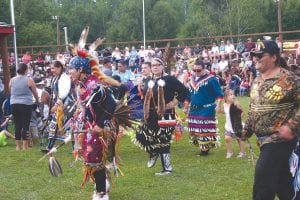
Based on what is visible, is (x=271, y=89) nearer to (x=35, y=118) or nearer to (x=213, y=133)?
(x=213, y=133)

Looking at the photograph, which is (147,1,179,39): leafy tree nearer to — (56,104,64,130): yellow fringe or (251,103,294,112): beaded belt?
(56,104,64,130): yellow fringe

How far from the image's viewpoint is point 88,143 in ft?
18.6

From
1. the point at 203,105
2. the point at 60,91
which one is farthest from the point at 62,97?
the point at 203,105

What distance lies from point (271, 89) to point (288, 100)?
165mm

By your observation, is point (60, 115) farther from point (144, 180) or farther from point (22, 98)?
point (144, 180)

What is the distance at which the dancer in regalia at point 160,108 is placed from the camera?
7344 mm

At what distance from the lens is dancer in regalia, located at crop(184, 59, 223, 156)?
8602mm

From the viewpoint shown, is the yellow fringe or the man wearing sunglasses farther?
the yellow fringe

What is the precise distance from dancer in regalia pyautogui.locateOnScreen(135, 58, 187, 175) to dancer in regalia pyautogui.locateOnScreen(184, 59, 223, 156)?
42.9 inches

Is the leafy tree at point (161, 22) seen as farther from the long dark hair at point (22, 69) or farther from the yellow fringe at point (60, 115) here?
the yellow fringe at point (60, 115)

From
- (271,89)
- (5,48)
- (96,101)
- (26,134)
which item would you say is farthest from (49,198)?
(5,48)

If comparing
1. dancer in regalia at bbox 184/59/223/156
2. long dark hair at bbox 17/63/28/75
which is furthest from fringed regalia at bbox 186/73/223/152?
long dark hair at bbox 17/63/28/75

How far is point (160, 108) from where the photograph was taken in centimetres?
725

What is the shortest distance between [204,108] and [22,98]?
3277 millimetres
